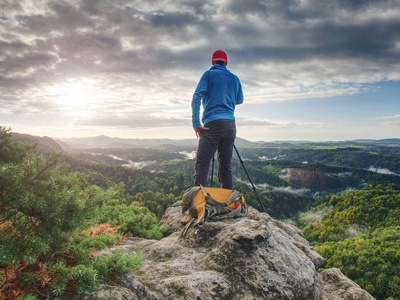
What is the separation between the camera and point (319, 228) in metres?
104

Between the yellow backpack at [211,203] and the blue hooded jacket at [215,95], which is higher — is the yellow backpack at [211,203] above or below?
below

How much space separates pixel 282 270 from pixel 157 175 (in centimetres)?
14430

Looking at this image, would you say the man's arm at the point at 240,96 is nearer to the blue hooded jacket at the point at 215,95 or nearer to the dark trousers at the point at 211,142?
the blue hooded jacket at the point at 215,95

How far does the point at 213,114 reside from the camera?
19.2 ft

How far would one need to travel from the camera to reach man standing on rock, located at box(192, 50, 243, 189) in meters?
5.80

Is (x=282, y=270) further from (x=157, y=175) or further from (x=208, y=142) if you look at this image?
(x=157, y=175)

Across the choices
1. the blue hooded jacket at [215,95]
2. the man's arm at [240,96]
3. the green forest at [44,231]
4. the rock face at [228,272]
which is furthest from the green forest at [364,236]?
the green forest at [44,231]

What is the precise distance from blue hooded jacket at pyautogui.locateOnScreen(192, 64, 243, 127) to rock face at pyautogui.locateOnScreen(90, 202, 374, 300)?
2834 mm

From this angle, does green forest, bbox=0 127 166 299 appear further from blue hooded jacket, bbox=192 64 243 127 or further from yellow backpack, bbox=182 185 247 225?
blue hooded jacket, bbox=192 64 243 127

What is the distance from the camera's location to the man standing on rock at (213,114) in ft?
19.0

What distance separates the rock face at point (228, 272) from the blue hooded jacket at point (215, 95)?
2.83 meters

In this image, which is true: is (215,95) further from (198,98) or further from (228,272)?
(228,272)

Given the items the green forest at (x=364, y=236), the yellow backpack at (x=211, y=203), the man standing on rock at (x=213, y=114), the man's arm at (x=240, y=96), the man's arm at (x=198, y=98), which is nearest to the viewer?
the yellow backpack at (x=211, y=203)

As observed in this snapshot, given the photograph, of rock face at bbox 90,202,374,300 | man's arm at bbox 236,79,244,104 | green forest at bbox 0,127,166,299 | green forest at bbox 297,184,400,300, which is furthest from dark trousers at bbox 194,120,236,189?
green forest at bbox 297,184,400,300
